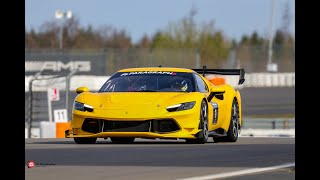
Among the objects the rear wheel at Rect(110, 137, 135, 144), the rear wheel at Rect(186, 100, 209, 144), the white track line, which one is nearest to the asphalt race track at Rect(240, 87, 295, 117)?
the rear wheel at Rect(110, 137, 135, 144)

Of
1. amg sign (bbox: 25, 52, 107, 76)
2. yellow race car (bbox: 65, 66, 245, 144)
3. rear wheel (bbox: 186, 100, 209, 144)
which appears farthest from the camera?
amg sign (bbox: 25, 52, 107, 76)

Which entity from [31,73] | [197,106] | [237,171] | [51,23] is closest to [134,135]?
[197,106]

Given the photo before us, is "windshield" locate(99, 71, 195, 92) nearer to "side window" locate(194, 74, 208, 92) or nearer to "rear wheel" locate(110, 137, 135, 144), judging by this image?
"side window" locate(194, 74, 208, 92)

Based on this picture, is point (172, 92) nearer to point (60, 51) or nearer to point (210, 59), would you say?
point (60, 51)

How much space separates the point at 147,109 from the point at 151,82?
1.13m

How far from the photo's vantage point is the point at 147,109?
14164mm

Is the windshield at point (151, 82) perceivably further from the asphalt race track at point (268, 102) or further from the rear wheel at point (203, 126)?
the asphalt race track at point (268, 102)

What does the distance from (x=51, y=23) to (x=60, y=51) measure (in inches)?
1407

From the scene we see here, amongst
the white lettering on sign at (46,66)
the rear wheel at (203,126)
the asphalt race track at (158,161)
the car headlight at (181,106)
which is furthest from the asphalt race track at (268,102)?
the asphalt race track at (158,161)

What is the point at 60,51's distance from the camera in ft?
155

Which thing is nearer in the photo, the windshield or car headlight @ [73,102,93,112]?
car headlight @ [73,102,93,112]

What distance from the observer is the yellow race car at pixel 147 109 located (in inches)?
557

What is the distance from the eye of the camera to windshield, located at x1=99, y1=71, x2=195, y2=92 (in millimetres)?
15148

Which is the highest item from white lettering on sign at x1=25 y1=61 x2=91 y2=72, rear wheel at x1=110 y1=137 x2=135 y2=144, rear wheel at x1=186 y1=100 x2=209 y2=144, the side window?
white lettering on sign at x1=25 y1=61 x2=91 y2=72
